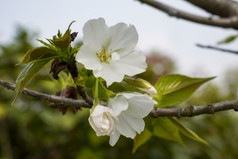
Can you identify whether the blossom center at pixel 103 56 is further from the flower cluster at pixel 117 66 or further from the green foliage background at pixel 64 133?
the green foliage background at pixel 64 133

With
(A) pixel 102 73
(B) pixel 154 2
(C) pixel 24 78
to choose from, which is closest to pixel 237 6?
(B) pixel 154 2

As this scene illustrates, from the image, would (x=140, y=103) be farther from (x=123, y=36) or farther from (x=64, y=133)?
(x=64, y=133)

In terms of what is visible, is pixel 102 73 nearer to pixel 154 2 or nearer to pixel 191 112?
pixel 191 112

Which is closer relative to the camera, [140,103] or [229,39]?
[140,103]

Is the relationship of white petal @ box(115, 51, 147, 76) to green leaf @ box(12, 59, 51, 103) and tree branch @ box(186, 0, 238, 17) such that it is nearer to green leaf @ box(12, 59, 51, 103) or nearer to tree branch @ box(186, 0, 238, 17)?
green leaf @ box(12, 59, 51, 103)

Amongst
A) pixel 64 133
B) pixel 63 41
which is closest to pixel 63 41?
pixel 63 41

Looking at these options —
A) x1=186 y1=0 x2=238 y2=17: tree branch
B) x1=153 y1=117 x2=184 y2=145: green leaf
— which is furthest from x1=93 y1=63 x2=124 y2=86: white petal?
x1=186 y1=0 x2=238 y2=17: tree branch
